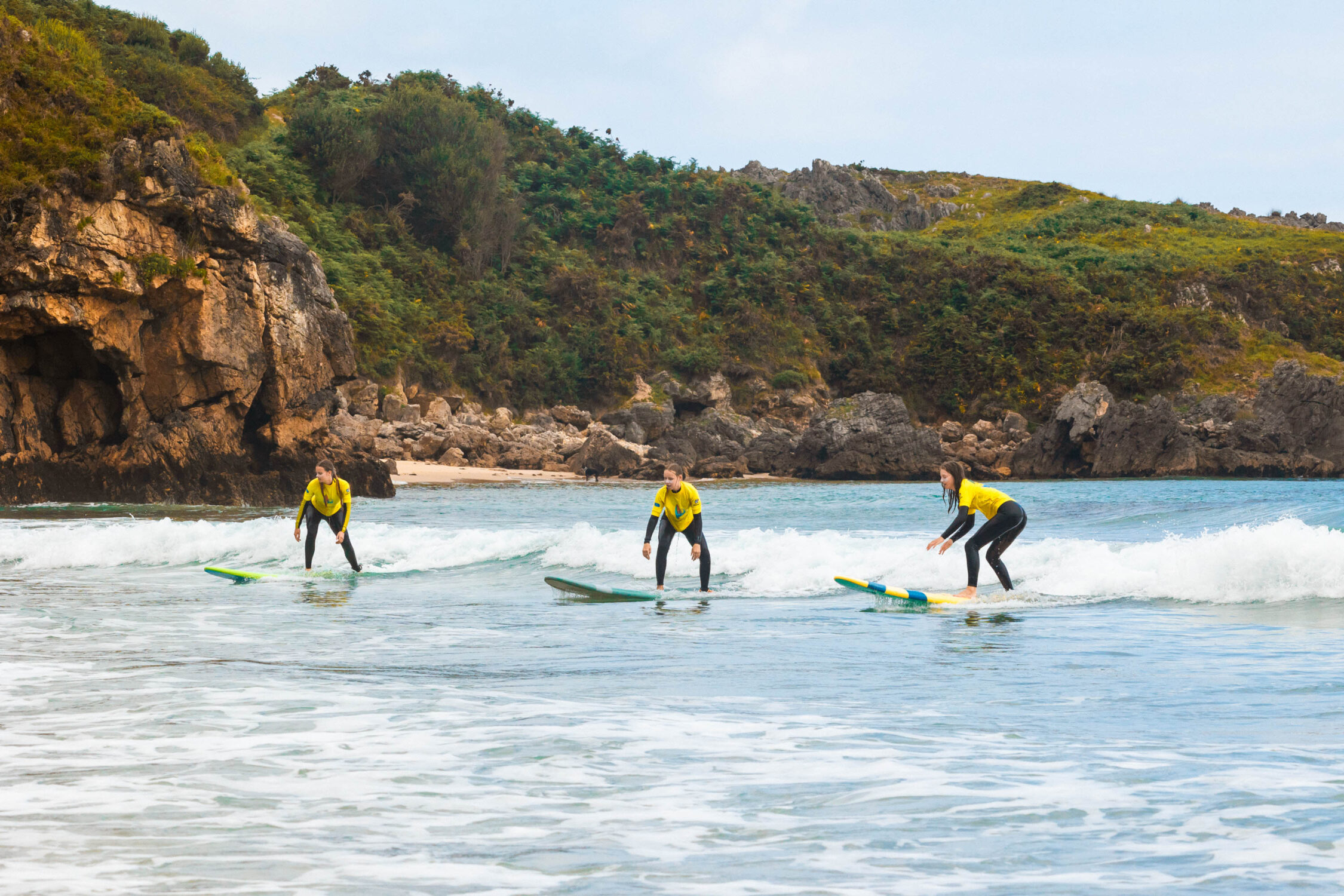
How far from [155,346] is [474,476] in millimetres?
13129

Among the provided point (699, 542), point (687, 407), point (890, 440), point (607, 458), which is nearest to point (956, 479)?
point (699, 542)

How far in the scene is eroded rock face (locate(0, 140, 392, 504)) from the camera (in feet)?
79.6

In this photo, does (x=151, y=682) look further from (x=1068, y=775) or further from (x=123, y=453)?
(x=123, y=453)

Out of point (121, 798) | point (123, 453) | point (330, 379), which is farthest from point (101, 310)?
point (121, 798)

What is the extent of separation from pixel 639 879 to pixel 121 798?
2209 mm

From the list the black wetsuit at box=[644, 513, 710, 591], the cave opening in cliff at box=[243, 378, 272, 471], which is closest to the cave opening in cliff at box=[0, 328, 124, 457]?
the cave opening in cliff at box=[243, 378, 272, 471]

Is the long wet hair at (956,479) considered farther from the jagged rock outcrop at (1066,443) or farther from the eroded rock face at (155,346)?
the jagged rock outcrop at (1066,443)

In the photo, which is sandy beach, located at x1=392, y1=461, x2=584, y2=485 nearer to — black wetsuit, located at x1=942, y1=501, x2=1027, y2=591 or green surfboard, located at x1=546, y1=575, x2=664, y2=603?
green surfboard, located at x1=546, y1=575, x2=664, y2=603

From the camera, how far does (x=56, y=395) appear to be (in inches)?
1046

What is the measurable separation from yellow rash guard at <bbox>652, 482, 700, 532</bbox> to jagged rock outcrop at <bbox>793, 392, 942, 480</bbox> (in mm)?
30514

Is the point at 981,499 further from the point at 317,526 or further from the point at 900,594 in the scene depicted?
the point at 317,526

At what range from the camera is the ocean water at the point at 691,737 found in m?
3.43

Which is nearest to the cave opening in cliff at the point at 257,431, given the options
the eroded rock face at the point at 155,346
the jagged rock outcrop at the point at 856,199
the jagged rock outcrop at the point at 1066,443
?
the eroded rock face at the point at 155,346

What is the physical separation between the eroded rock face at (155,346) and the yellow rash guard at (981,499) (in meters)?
21.7
